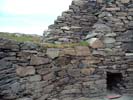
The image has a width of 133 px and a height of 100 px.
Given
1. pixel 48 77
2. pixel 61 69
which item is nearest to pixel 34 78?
pixel 48 77

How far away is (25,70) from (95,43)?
2.70 metres

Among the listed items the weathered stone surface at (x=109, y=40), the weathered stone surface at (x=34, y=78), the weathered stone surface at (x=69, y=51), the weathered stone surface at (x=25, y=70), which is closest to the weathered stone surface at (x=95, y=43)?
the weathered stone surface at (x=109, y=40)

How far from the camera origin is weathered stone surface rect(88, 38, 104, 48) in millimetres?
7980

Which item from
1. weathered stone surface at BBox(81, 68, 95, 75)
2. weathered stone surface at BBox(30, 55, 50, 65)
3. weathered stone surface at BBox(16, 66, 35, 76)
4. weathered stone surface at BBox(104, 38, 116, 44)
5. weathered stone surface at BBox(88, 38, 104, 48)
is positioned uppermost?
weathered stone surface at BBox(104, 38, 116, 44)

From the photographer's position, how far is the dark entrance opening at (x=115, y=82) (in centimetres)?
841

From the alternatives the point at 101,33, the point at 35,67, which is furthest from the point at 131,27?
the point at 35,67

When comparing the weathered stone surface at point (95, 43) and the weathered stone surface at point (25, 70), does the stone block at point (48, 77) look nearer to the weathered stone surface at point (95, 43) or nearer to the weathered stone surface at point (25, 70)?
→ the weathered stone surface at point (25, 70)

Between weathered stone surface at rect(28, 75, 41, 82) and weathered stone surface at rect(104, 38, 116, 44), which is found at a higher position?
weathered stone surface at rect(104, 38, 116, 44)

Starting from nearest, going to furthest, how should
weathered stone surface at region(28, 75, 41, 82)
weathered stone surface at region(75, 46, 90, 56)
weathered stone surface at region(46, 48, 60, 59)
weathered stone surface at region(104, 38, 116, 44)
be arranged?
weathered stone surface at region(28, 75, 41, 82), weathered stone surface at region(46, 48, 60, 59), weathered stone surface at region(75, 46, 90, 56), weathered stone surface at region(104, 38, 116, 44)

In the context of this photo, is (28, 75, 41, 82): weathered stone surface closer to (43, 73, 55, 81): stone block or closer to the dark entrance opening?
(43, 73, 55, 81): stone block

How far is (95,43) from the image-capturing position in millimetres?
8047

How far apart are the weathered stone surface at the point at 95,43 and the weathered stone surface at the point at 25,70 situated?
2.31m

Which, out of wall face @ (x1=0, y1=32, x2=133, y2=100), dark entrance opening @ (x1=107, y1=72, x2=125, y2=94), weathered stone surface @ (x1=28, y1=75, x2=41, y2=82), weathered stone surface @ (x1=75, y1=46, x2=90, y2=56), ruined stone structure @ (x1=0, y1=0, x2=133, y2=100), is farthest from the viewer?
dark entrance opening @ (x1=107, y1=72, x2=125, y2=94)

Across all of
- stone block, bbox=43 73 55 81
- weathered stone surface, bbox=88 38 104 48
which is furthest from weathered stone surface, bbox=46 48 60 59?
weathered stone surface, bbox=88 38 104 48
